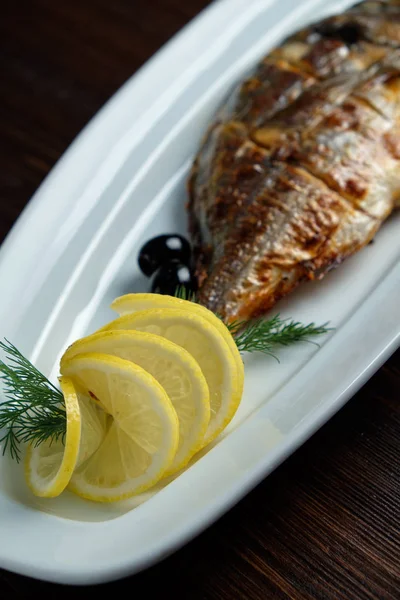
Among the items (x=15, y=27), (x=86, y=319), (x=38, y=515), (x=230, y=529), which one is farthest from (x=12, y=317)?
(x=15, y=27)

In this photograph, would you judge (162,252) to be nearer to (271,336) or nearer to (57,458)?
(271,336)

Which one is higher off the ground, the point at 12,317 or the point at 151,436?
the point at 151,436

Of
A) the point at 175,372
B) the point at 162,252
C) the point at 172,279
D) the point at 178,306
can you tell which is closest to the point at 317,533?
the point at 175,372

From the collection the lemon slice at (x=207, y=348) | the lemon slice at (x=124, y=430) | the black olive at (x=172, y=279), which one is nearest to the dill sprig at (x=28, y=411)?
the lemon slice at (x=124, y=430)

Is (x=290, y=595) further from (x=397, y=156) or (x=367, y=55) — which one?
(x=367, y=55)

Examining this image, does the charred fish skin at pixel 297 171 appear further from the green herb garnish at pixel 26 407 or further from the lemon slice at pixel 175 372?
the green herb garnish at pixel 26 407
